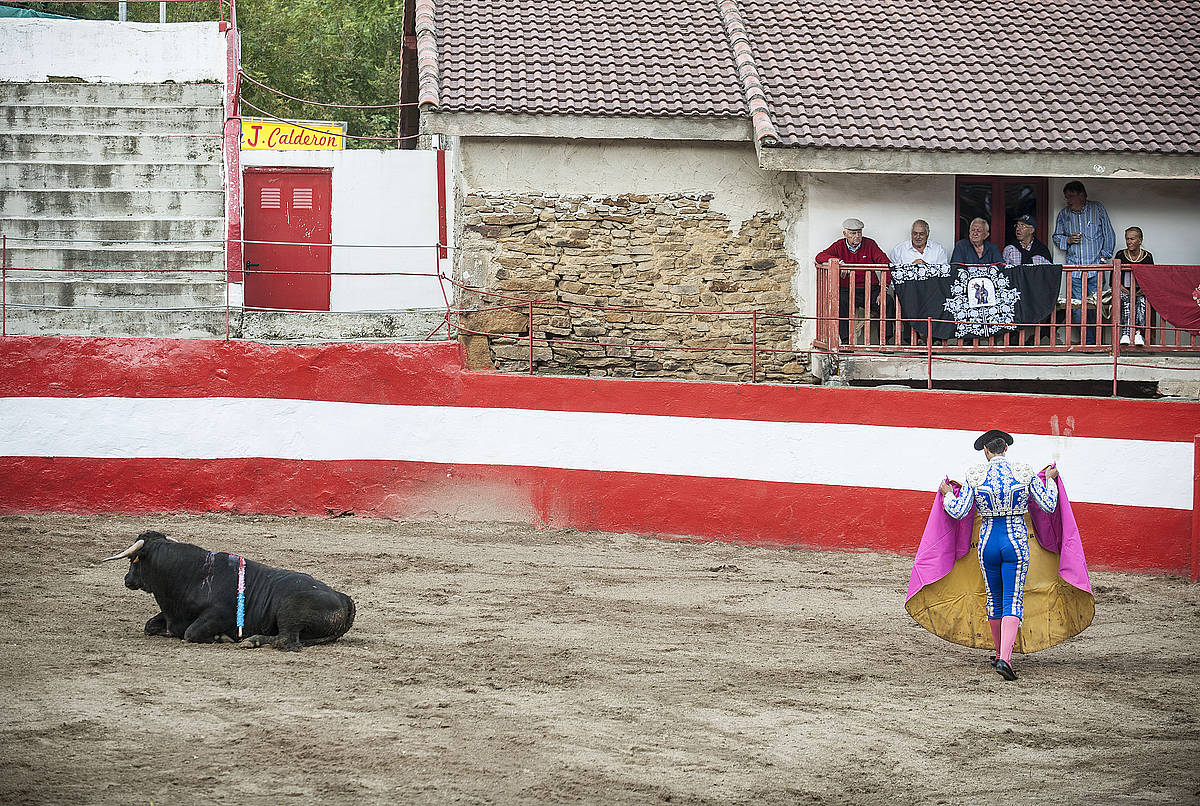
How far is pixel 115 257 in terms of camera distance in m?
16.0

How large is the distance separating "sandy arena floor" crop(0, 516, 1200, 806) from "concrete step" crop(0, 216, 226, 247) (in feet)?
17.5

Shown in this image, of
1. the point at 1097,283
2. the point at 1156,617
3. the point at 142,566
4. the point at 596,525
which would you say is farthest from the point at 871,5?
the point at 142,566

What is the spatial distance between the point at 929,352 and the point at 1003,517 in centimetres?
476

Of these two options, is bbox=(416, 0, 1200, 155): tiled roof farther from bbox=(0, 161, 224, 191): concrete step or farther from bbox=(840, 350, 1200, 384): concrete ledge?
bbox=(0, 161, 224, 191): concrete step

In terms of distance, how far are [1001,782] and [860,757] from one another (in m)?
0.68

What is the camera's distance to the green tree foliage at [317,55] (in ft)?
94.4

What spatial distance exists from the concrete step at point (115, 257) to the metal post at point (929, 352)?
813 centimetres

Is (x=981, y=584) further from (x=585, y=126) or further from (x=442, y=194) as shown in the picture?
(x=442, y=194)

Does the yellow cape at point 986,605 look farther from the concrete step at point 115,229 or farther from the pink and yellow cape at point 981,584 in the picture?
the concrete step at point 115,229

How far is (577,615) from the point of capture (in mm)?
10055

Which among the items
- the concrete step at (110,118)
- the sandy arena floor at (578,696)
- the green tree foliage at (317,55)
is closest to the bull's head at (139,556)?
the sandy arena floor at (578,696)

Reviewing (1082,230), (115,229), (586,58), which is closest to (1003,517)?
(1082,230)

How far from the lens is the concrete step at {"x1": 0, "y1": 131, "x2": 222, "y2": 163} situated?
1658 cm

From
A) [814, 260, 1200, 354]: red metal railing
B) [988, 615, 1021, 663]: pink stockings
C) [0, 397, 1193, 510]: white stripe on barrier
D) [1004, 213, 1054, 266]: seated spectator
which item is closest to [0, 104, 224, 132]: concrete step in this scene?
[0, 397, 1193, 510]: white stripe on barrier
